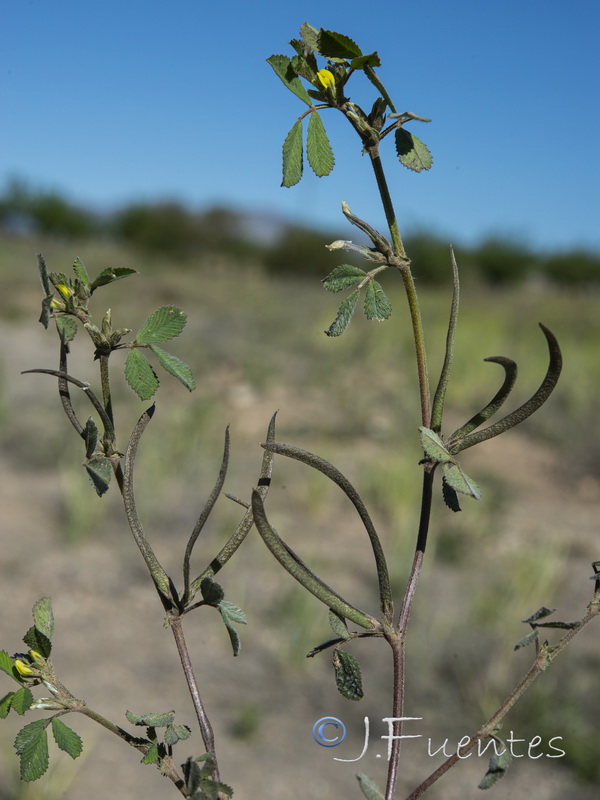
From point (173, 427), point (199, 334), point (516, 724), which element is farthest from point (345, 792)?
point (199, 334)

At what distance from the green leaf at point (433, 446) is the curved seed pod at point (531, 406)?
0.04 ft

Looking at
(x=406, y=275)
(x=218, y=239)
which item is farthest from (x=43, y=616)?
(x=218, y=239)

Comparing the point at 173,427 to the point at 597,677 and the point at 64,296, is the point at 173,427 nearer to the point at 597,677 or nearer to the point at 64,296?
the point at 597,677

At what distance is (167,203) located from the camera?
1515 cm

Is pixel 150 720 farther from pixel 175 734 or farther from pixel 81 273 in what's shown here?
pixel 81 273

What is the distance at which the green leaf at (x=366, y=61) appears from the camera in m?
0.33

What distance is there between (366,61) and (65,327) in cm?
16

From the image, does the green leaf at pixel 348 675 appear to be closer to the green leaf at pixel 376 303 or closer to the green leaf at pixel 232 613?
the green leaf at pixel 232 613

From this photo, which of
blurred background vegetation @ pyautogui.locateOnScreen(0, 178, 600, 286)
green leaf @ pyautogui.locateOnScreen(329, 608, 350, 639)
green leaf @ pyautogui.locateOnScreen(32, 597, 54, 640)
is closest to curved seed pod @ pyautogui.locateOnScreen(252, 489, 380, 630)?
green leaf @ pyautogui.locateOnScreen(329, 608, 350, 639)

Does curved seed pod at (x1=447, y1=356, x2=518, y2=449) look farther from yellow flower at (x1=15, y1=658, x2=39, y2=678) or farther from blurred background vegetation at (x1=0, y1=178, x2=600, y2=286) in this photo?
blurred background vegetation at (x1=0, y1=178, x2=600, y2=286)

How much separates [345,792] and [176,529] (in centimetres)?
144

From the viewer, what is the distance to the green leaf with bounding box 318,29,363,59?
0.33 metres

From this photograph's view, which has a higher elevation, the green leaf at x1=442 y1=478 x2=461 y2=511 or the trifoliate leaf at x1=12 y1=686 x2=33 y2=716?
the green leaf at x1=442 y1=478 x2=461 y2=511

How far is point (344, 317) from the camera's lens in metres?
0.35
